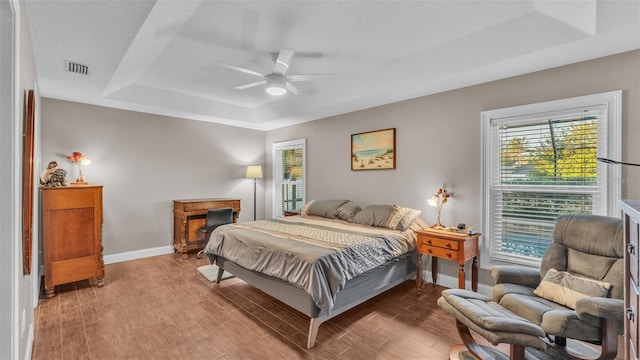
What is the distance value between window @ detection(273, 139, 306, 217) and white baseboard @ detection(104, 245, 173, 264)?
211 cm

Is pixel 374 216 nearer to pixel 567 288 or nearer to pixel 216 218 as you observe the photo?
pixel 567 288

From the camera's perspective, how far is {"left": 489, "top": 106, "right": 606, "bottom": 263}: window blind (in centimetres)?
264

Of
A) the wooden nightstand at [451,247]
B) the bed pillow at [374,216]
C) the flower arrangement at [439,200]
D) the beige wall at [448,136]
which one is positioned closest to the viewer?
the beige wall at [448,136]

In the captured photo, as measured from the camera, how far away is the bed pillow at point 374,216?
3.59 m

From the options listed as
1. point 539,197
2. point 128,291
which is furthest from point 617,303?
point 128,291

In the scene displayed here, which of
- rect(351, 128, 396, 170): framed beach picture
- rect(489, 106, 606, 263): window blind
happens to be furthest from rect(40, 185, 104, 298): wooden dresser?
rect(489, 106, 606, 263): window blind

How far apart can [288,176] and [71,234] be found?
349 centimetres

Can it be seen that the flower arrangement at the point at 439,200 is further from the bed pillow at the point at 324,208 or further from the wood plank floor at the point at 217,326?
the bed pillow at the point at 324,208

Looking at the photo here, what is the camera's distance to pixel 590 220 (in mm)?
2252

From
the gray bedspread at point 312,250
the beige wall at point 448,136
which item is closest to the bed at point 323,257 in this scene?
the gray bedspread at point 312,250

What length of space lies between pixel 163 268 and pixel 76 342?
5.96 ft

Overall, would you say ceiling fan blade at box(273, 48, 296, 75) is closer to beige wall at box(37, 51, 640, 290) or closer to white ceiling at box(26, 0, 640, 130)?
white ceiling at box(26, 0, 640, 130)

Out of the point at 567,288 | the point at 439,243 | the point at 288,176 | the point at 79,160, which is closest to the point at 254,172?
the point at 288,176

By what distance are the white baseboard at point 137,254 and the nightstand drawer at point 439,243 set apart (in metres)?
4.08
